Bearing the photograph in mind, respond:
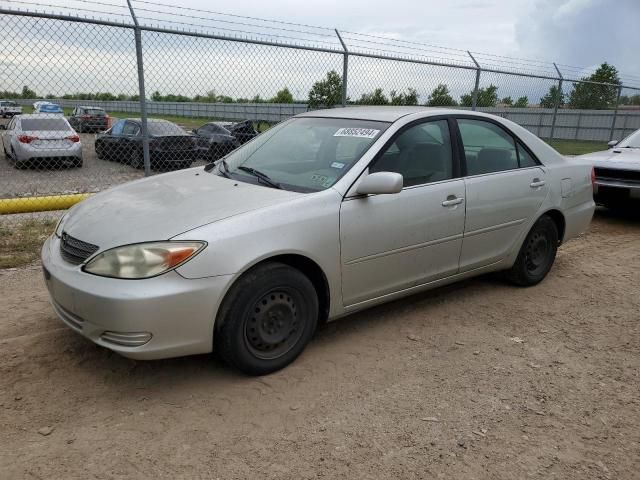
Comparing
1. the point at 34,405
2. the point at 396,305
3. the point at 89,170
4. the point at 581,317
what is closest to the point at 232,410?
the point at 34,405

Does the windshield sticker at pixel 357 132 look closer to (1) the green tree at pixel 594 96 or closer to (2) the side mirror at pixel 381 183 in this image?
(2) the side mirror at pixel 381 183

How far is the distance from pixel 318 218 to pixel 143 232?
1.02 m

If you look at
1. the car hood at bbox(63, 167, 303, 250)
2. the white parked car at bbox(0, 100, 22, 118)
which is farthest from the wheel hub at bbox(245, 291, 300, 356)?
the white parked car at bbox(0, 100, 22, 118)

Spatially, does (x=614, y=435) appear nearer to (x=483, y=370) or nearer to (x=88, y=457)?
(x=483, y=370)

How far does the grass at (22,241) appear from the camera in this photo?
5.00 meters

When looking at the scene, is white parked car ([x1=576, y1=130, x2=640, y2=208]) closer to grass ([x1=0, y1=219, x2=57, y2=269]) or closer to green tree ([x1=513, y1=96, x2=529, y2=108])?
green tree ([x1=513, y1=96, x2=529, y2=108])

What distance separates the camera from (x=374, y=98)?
29.8ft

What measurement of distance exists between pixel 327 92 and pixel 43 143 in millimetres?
7502

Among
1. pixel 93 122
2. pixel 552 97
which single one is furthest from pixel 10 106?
pixel 552 97

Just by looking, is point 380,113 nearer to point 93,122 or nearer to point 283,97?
point 283,97

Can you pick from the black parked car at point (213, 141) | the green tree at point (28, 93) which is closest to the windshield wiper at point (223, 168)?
the green tree at point (28, 93)

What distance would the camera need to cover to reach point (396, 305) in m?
4.31

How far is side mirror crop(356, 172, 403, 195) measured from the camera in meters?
3.26

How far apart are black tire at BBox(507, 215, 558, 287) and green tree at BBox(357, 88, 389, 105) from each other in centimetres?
475
